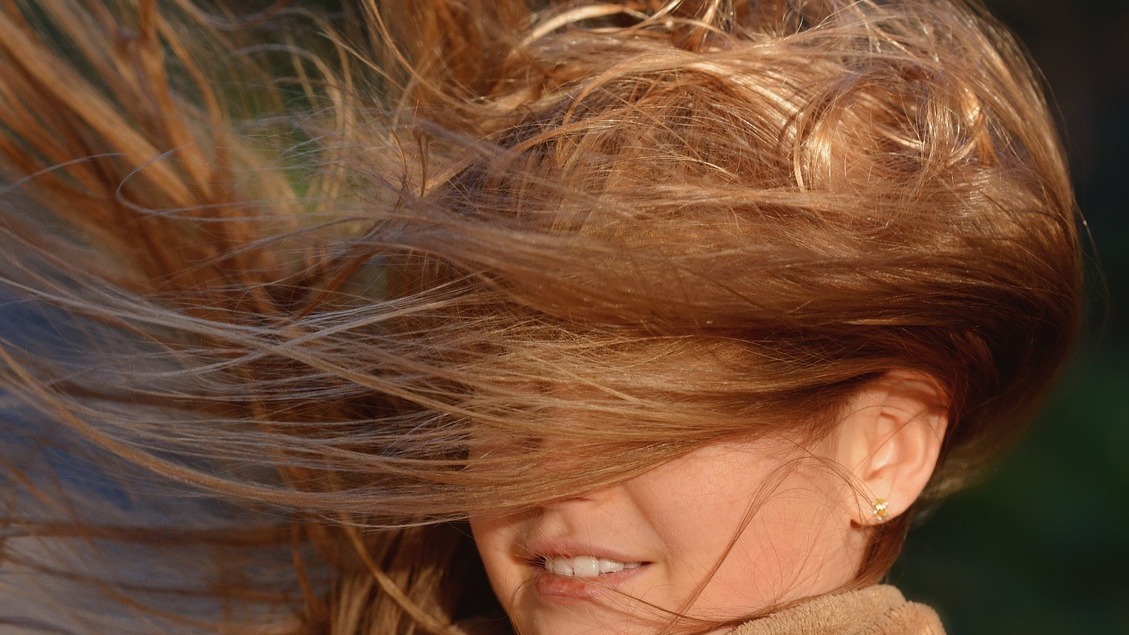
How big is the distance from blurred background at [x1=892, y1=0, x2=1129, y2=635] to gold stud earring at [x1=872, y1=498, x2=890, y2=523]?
860mm

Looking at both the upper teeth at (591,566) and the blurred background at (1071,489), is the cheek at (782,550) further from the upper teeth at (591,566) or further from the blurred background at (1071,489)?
the blurred background at (1071,489)

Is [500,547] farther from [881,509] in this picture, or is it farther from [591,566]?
[881,509]

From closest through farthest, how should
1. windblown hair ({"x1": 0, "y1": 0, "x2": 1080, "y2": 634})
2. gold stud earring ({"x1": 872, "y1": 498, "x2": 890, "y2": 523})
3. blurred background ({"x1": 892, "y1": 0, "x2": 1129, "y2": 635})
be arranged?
windblown hair ({"x1": 0, "y1": 0, "x2": 1080, "y2": 634})
gold stud earring ({"x1": 872, "y1": 498, "x2": 890, "y2": 523})
blurred background ({"x1": 892, "y1": 0, "x2": 1129, "y2": 635})

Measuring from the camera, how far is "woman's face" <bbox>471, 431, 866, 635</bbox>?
1.06m

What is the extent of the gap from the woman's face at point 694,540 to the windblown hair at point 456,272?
0.04m

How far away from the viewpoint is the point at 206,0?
1.56 metres

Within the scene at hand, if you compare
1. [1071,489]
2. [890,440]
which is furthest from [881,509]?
[1071,489]

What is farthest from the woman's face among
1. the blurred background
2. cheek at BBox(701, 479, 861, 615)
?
the blurred background

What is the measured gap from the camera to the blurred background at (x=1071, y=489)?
1.99 m

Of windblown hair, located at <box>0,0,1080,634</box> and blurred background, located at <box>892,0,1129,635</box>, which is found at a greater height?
windblown hair, located at <box>0,0,1080,634</box>

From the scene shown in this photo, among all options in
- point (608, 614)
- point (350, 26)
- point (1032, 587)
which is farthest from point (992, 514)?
point (350, 26)

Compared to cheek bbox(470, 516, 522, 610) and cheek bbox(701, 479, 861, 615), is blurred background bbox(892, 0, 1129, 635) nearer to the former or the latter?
cheek bbox(701, 479, 861, 615)

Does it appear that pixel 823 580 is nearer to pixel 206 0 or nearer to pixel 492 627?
pixel 492 627

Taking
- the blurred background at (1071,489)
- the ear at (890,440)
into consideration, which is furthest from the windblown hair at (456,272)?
the blurred background at (1071,489)
